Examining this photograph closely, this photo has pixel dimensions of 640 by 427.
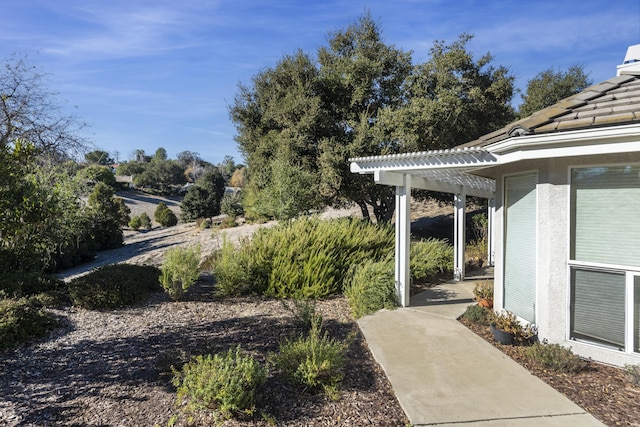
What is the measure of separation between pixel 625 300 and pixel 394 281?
3420 mm

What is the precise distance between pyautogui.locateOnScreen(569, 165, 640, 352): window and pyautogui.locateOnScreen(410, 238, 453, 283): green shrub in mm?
4112

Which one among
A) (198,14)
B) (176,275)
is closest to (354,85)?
(198,14)

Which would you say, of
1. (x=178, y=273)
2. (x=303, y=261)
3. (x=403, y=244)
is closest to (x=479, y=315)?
(x=403, y=244)

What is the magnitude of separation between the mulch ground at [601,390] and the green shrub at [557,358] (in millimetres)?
54

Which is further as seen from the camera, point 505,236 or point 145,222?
point 145,222

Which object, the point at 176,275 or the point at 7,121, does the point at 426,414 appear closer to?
the point at 176,275

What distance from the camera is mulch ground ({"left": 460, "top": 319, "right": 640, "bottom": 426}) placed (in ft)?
10.7

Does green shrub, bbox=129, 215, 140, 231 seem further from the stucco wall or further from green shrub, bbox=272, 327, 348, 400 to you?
the stucco wall

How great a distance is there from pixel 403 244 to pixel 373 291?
99 centimetres

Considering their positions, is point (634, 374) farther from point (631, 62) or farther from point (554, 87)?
point (554, 87)

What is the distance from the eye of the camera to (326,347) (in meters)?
3.81

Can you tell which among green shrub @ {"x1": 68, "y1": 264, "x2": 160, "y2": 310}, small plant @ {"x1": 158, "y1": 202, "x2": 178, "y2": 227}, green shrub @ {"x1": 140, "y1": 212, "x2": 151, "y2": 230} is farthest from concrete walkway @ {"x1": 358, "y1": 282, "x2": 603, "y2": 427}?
small plant @ {"x1": 158, "y1": 202, "x2": 178, "y2": 227}

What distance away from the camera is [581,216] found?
4340mm

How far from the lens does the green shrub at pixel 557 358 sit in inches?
161
